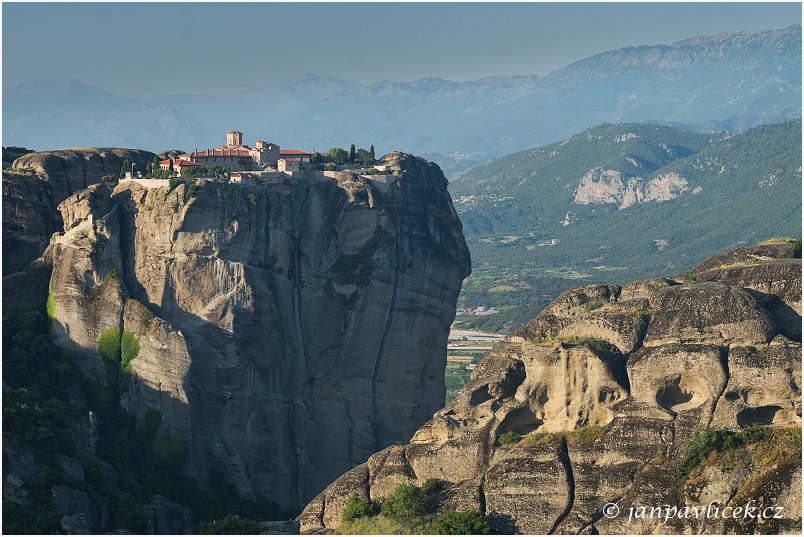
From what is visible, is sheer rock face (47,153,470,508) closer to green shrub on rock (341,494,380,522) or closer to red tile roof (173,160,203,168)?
red tile roof (173,160,203,168)

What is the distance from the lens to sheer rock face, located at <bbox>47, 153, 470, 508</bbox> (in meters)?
61.8

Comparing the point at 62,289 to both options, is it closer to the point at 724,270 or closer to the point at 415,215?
the point at 415,215

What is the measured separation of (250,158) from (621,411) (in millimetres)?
32807

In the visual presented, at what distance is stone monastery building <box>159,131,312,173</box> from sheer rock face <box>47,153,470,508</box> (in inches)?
106

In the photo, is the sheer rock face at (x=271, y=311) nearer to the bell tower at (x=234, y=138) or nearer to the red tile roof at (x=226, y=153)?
the red tile roof at (x=226, y=153)

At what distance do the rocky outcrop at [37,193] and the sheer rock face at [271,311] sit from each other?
264 centimetres

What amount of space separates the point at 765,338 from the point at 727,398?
7.63ft

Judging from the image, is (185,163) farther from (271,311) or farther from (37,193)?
(271,311)

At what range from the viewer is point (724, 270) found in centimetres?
4953

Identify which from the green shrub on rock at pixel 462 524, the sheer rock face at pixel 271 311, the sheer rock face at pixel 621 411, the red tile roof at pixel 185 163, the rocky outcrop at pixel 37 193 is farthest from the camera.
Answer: the red tile roof at pixel 185 163

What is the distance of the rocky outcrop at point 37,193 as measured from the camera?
65.4 m

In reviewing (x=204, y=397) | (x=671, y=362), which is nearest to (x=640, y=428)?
(x=671, y=362)

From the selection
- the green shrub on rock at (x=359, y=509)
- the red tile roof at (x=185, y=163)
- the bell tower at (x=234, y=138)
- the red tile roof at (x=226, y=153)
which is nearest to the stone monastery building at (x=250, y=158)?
the red tile roof at (x=226, y=153)

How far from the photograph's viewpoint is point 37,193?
66500mm
